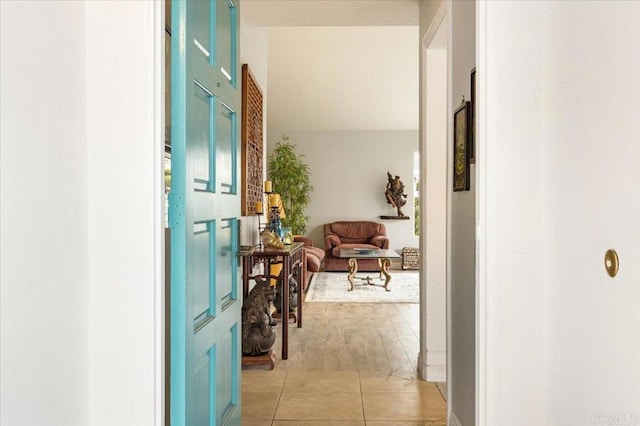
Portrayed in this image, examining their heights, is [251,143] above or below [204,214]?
above

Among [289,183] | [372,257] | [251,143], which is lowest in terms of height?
[372,257]

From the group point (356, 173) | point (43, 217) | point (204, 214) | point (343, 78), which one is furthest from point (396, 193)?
point (43, 217)

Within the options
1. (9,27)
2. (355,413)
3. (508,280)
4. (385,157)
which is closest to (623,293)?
(508,280)

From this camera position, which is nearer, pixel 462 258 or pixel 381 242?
pixel 462 258

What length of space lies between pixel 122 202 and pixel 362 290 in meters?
6.26

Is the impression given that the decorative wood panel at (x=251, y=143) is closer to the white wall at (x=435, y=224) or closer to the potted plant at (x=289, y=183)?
the white wall at (x=435, y=224)

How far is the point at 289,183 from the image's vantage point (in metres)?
10.0

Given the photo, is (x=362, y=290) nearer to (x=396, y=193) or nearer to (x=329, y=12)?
(x=396, y=193)

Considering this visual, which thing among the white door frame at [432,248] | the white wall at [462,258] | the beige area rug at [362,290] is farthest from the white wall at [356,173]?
the white wall at [462,258]

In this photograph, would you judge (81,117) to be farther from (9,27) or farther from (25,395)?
(25,395)

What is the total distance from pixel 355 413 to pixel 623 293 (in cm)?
202

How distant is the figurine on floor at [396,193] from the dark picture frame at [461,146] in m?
7.96

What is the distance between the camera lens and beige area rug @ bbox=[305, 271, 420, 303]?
6910 millimetres

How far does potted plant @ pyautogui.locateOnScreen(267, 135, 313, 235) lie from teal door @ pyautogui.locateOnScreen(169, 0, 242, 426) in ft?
24.7
